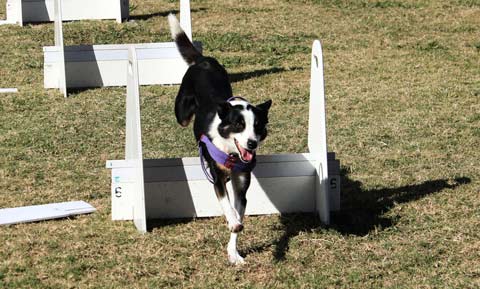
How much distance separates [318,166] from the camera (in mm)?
6449

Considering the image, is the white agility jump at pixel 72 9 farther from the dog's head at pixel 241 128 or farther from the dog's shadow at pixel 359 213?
the dog's head at pixel 241 128

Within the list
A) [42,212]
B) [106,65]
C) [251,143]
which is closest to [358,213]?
[251,143]

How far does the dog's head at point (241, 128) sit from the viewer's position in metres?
5.63

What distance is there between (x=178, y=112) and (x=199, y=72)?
1.28 ft

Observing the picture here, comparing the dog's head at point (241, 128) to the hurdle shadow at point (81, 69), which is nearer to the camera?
the dog's head at point (241, 128)

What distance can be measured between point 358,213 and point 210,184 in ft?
3.47

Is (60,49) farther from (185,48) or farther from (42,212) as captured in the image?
(42,212)

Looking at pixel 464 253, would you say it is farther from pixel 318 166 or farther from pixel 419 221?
pixel 318 166

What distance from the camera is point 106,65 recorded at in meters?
11.0

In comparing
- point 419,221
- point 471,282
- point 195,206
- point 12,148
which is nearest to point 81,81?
point 12,148

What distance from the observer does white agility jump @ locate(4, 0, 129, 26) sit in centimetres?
1503

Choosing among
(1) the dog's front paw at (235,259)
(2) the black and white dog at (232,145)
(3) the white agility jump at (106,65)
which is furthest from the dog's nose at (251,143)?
(3) the white agility jump at (106,65)

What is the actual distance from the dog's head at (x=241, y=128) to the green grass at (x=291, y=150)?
23.9 inches

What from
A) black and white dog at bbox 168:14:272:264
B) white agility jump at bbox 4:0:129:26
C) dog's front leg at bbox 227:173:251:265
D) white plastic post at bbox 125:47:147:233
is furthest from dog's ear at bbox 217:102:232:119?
white agility jump at bbox 4:0:129:26
